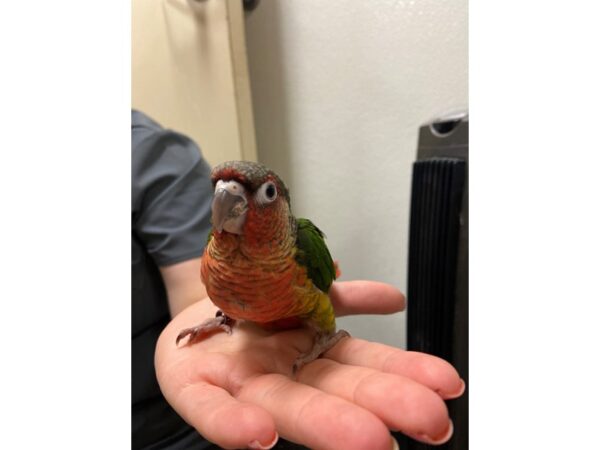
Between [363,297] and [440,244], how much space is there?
152 millimetres

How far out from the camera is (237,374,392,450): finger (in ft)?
0.96

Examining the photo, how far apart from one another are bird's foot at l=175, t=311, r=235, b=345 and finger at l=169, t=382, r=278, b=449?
122mm

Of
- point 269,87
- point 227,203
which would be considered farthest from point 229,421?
point 269,87

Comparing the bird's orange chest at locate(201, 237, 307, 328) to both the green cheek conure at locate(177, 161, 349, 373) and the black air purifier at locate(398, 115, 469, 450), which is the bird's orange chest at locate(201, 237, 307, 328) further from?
the black air purifier at locate(398, 115, 469, 450)

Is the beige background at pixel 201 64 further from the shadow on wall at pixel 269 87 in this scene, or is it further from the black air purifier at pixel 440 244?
the black air purifier at pixel 440 244

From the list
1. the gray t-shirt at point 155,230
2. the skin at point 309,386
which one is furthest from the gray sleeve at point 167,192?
the skin at point 309,386

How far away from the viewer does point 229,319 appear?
51 cm

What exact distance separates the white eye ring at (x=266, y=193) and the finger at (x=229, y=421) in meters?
0.17

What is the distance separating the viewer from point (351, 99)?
0.52 m

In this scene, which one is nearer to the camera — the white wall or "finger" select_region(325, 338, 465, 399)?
"finger" select_region(325, 338, 465, 399)

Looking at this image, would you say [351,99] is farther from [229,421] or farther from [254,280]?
→ [229,421]

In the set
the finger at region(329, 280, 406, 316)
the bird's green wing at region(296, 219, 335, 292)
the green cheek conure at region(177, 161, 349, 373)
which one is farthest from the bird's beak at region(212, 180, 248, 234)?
the finger at region(329, 280, 406, 316)
